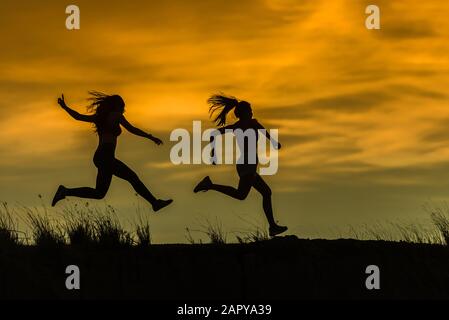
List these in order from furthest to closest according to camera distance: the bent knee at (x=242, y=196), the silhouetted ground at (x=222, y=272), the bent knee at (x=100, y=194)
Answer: the bent knee at (x=242, y=196)
the bent knee at (x=100, y=194)
the silhouetted ground at (x=222, y=272)

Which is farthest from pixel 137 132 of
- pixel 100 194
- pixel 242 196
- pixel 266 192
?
pixel 266 192

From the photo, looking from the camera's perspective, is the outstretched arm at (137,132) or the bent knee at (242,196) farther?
the bent knee at (242,196)

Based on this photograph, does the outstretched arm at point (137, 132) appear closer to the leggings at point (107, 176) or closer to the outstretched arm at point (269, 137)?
the leggings at point (107, 176)

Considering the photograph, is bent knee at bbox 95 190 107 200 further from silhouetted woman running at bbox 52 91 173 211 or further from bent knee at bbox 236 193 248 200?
bent knee at bbox 236 193 248 200

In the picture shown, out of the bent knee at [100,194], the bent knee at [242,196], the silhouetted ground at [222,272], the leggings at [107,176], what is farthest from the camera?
the bent knee at [242,196]

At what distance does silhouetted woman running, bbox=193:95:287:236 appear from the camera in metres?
21.5

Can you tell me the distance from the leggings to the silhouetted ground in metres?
1.56

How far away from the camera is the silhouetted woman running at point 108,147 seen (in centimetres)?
2130

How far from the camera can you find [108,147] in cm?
2128

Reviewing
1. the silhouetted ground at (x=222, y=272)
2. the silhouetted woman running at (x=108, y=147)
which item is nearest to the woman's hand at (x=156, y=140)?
the silhouetted woman running at (x=108, y=147)

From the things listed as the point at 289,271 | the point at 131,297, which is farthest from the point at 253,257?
the point at 131,297
